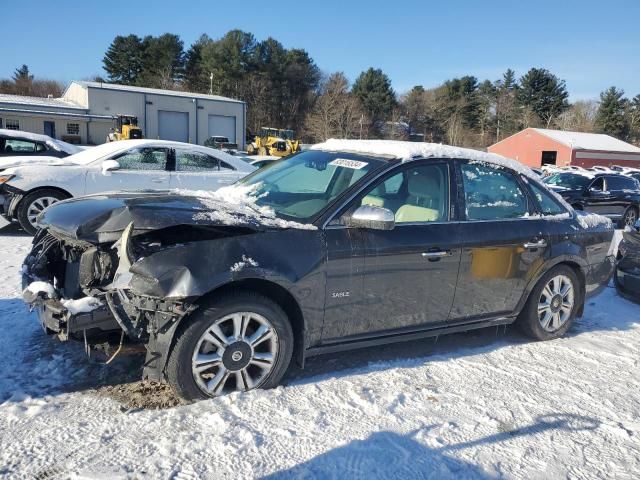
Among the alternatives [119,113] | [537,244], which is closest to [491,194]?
[537,244]

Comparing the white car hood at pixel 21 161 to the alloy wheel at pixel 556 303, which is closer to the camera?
the alloy wheel at pixel 556 303

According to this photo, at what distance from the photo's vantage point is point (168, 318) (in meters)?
3.16

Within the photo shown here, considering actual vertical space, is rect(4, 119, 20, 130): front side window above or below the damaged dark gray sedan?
above

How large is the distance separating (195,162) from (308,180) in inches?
199

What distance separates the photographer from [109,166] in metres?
8.20

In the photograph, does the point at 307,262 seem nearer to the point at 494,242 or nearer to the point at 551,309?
the point at 494,242

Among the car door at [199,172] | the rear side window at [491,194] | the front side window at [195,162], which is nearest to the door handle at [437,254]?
the rear side window at [491,194]

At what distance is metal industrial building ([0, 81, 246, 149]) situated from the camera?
41.9 metres

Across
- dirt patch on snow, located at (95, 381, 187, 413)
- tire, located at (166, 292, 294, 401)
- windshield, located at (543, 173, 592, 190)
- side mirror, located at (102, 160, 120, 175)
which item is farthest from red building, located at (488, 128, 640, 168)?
dirt patch on snow, located at (95, 381, 187, 413)

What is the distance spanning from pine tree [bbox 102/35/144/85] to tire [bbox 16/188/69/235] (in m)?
69.1

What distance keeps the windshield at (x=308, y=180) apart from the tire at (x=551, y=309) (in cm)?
198

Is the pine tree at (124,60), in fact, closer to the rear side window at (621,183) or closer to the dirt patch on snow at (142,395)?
the rear side window at (621,183)

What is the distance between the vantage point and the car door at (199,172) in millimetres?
8750

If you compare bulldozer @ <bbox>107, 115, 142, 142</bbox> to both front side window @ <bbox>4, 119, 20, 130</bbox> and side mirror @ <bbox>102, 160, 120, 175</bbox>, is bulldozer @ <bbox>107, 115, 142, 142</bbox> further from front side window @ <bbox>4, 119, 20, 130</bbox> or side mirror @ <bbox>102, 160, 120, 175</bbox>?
side mirror @ <bbox>102, 160, 120, 175</bbox>
